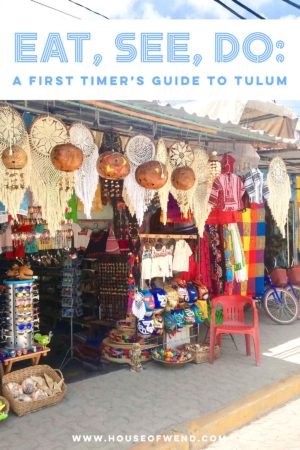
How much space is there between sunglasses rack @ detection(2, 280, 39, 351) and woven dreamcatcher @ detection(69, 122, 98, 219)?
1.21m

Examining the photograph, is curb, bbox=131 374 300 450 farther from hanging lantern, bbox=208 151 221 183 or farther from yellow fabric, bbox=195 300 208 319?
hanging lantern, bbox=208 151 221 183

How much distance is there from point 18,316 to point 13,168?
1.75m

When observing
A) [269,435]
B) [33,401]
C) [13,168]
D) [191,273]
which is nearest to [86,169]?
[13,168]

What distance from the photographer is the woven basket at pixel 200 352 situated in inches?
203

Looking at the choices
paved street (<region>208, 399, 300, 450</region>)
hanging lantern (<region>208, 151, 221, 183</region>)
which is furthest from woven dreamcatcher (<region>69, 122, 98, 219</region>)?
paved street (<region>208, 399, 300, 450</region>)

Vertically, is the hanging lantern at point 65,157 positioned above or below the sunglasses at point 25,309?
above

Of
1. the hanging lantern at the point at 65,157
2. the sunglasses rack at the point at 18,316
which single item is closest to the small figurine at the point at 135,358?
the sunglasses rack at the point at 18,316

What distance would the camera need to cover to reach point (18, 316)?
4379 millimetres

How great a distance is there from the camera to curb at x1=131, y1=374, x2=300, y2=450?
346 cm

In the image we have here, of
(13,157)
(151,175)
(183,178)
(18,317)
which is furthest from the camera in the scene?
(18,317)

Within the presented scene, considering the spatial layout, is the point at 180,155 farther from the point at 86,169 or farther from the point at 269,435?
the point at 269,435

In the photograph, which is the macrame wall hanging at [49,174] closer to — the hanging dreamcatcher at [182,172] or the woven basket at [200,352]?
the hanging dreamcatcher at [182,172]

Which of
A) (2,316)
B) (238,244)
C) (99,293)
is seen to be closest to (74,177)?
(2,316)

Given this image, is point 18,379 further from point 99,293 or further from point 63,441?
point 99,293
